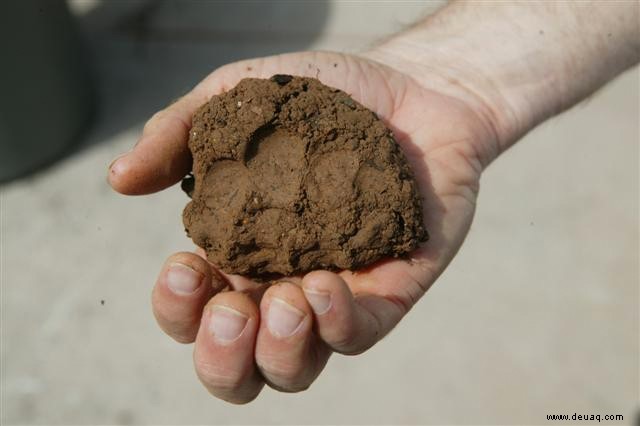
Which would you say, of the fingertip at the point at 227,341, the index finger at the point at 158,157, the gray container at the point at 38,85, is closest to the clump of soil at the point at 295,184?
the index finger at the point at 158,157

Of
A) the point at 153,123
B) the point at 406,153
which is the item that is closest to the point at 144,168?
the point at 153,123

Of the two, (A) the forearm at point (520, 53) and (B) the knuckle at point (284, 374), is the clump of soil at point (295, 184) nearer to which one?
(B) the knuckle at point (284, 374)

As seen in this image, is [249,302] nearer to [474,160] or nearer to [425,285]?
[425,285]

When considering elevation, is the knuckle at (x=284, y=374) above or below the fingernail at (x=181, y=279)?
below

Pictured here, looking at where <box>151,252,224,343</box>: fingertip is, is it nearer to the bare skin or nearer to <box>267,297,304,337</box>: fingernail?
the bare skin

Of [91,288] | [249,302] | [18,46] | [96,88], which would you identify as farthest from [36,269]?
[249,302]

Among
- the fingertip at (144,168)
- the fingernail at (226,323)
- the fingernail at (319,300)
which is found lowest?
the fingernail at (226,323)

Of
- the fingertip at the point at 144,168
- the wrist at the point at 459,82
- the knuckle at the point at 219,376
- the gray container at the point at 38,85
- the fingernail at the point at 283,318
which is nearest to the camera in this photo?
the fingernail at the point at 283,318
